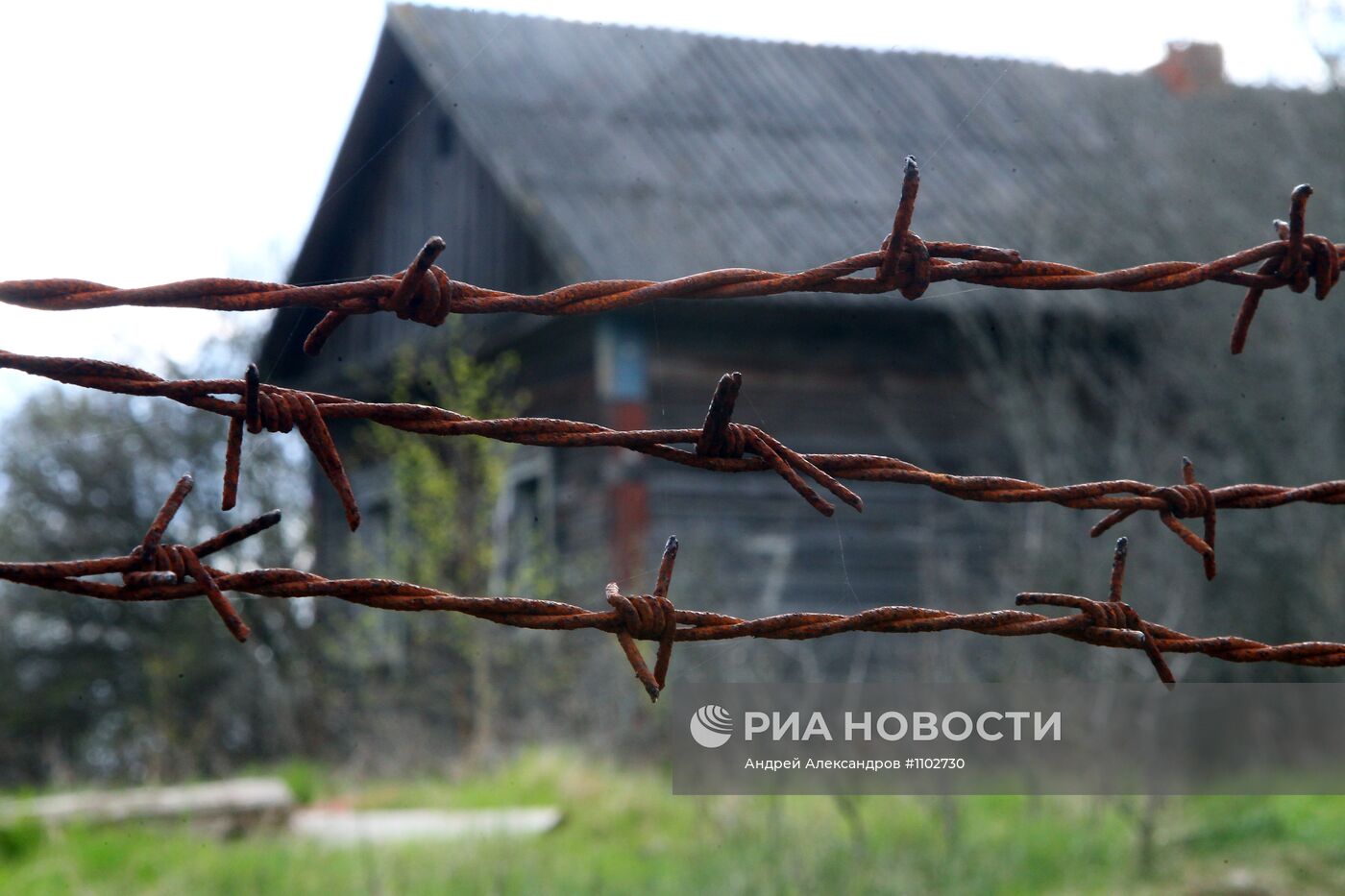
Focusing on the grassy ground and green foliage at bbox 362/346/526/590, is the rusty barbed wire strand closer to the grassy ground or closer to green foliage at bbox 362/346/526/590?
the grassy ground

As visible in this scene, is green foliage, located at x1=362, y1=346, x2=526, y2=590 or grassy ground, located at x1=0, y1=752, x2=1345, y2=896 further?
green foliage, located at x1=362, y1=346, x2=526, y2=590

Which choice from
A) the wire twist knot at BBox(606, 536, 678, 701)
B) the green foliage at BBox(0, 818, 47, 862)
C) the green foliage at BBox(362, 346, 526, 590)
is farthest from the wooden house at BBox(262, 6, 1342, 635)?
the wire twist knot at BBox(606, 536, 678, 701)

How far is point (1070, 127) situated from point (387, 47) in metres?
4.38

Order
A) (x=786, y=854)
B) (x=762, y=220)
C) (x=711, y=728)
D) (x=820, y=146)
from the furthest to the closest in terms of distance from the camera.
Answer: (x=820, y=146), (x=762, y=220), (x=786, y=854), (x=711, y=728)

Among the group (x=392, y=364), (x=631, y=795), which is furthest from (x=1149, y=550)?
(x=392, y=364)

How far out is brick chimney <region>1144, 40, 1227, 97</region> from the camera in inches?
312

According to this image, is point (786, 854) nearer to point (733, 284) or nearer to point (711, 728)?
point (711, 728)

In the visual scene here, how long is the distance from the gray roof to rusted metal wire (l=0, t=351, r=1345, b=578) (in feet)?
17.6

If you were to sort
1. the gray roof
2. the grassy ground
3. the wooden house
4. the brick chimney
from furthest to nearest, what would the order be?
1. the brick chimney
2. the wooden house
3. the gray roof
4. the grassy ground

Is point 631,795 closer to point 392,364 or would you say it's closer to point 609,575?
point 609,575

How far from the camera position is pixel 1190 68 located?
813 centimetres

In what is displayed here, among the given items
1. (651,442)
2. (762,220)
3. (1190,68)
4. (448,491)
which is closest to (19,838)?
(448,491)

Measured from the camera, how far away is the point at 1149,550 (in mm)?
7141

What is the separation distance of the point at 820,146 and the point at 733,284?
664cm
